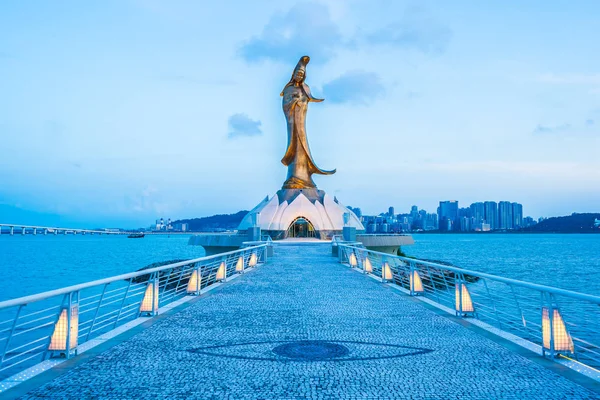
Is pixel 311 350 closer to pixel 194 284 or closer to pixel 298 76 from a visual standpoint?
pixel 194 284

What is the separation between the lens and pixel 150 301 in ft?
25.2

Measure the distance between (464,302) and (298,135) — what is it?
3585cm

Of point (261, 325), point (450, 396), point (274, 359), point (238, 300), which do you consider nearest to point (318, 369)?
point (274, 359)

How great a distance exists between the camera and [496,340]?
20.0 ft

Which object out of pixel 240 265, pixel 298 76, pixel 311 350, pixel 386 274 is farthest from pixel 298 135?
pixel 311 350

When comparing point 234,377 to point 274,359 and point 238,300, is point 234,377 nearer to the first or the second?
Result: point 274,359

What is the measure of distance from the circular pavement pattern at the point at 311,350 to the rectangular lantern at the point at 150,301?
2.74 m

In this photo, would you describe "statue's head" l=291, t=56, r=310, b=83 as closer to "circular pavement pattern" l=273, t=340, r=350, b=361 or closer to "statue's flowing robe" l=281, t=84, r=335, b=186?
"statue's flowing robe" l=281, t=84, r=335, b=186

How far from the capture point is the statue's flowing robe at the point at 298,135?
42.1 m

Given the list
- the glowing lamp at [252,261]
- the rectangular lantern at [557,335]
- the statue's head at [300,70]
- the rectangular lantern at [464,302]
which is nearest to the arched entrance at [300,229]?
the statue's head at [300,70]

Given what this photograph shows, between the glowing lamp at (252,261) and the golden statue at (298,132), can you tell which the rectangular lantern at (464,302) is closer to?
the glowing lamp at (252,261)

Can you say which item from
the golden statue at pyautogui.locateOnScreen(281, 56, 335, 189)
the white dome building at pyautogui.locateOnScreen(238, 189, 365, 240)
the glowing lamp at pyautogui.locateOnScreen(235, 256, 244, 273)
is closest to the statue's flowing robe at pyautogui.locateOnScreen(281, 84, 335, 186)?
the golden statue at pyautogui.locateOnScreen(281, 56, 335, 189)

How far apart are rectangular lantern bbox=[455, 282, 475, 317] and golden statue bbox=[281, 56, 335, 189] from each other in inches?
1374

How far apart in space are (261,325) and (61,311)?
110 inches
